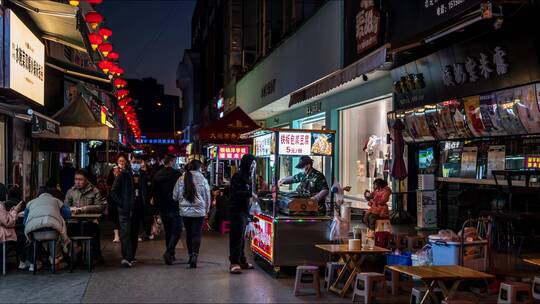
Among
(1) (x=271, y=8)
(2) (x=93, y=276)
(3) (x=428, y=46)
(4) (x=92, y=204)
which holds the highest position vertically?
(1) (x=271, y=8)

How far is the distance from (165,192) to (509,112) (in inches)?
254

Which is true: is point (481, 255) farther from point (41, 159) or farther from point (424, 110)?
point (41, 159)

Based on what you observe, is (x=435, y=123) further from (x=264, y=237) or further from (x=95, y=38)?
(x=95, y=38)

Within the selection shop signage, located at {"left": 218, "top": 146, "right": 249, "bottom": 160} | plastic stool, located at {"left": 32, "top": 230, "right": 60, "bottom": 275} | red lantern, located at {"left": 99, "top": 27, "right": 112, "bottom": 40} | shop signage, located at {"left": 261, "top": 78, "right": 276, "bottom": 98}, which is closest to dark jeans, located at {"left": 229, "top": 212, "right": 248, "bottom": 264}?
plastic stool, located at {"left": 32, "top": 230, "right": 60, "bottom": 275}

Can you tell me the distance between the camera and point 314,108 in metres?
22.5

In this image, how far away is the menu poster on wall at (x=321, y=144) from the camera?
11.2m

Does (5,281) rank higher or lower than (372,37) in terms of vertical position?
lower

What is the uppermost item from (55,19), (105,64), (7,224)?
(105,64)

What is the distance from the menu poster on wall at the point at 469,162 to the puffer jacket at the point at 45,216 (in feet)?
27.0

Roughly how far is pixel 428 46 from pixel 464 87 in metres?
1.35

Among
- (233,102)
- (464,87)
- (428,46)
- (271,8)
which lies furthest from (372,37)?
(233,102)

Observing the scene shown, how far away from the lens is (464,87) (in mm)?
12469

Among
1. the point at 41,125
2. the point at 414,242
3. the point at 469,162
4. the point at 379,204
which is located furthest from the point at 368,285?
the point at 41,125

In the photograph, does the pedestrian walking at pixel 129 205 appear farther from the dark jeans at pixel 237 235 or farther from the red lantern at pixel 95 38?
the red lantern at pixel 95 38
